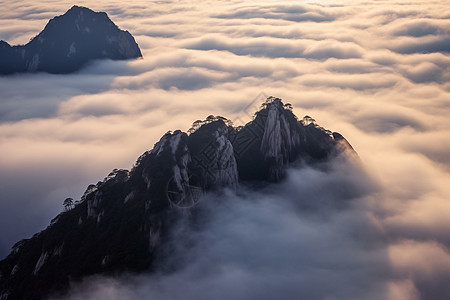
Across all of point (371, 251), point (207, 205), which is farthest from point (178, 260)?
point (371, 251)

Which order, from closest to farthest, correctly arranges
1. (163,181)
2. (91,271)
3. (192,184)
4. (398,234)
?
1. (91,271)
2. (163,181)
3. (192,184)
4. (398,234)

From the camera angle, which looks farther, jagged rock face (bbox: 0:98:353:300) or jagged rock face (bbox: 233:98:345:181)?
jagged rock face (bbox: 233:98:345:181)

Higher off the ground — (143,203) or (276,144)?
(276,144)

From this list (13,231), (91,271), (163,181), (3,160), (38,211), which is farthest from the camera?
(3,160)

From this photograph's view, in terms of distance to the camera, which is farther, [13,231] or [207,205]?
[13,231]

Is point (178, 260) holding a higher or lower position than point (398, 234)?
higher

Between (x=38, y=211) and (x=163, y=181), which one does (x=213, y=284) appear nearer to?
(x=163, y=181)

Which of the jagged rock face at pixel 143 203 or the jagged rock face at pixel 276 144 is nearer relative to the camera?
the jagged rock face at pixel 143 203

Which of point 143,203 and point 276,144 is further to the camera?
point 276,144
